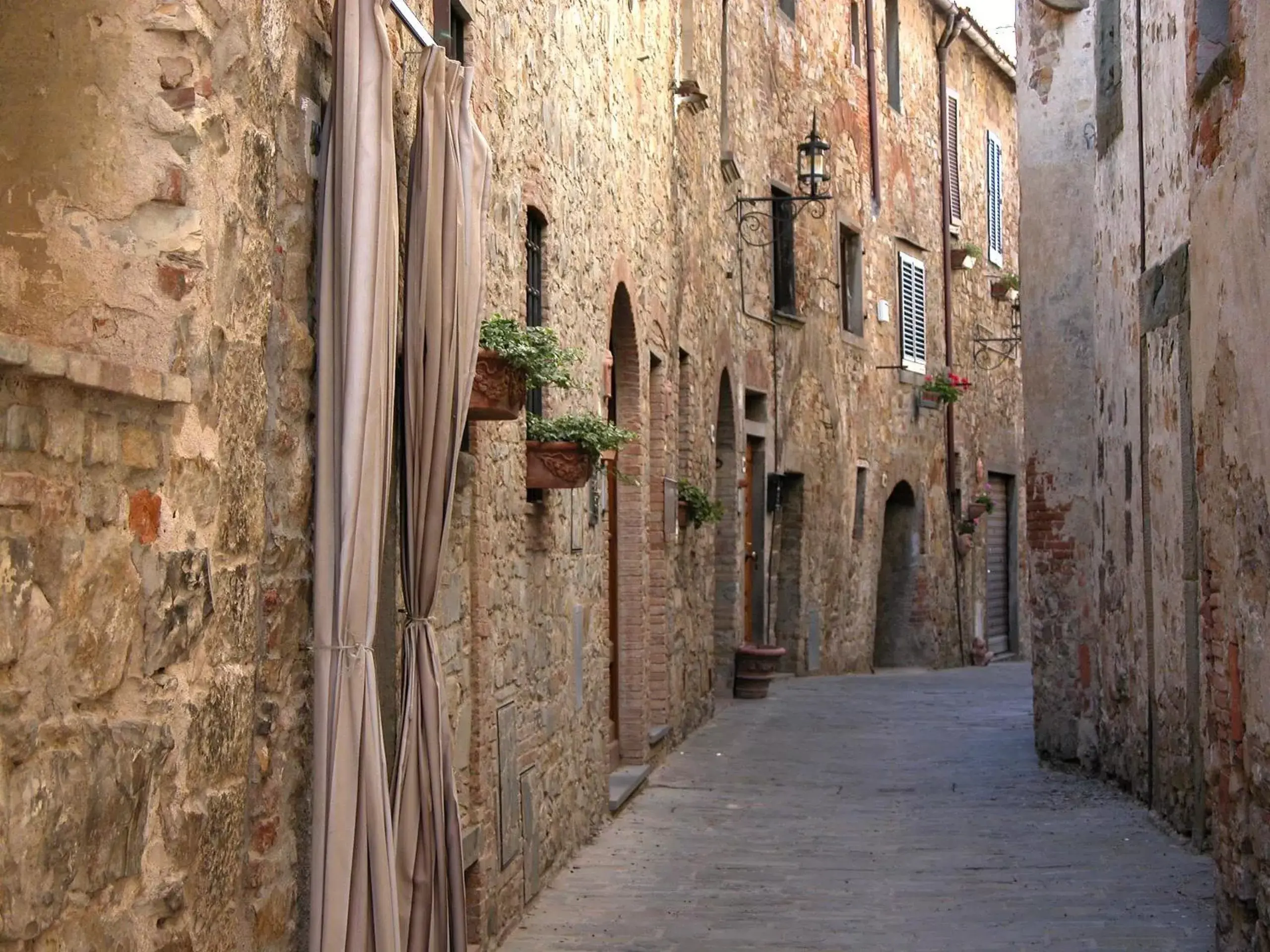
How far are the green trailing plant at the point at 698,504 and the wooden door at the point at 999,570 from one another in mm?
11310

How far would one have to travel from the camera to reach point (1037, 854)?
27.1 ft

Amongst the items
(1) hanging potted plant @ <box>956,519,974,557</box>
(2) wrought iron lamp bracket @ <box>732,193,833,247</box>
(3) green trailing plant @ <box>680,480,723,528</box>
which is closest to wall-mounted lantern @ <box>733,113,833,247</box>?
(2) wrought iron lamp bracket @ <box>732,193,833,247</box>

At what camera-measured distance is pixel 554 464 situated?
23.8 ft

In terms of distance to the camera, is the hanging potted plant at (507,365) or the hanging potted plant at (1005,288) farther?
the hanging potted plant at (1005,288)

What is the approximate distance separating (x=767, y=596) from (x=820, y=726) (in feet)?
11.2

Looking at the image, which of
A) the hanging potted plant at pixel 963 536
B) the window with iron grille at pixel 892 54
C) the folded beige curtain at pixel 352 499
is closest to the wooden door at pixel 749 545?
the hanging potted plant at pixel 963 536

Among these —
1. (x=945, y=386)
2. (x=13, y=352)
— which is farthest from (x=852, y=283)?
(x=13, y=352)

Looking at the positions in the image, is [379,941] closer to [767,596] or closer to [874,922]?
[874,922]

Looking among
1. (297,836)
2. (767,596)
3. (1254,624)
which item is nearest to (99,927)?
(297,836)

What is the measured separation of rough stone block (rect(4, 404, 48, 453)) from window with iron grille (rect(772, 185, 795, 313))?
1448cm

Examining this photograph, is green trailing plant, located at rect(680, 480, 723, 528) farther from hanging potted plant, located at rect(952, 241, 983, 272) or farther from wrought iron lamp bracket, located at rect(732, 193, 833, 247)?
hanging potted plant, located at rect(952, 241, 983, 272)

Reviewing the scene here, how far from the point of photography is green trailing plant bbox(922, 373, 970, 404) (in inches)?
829

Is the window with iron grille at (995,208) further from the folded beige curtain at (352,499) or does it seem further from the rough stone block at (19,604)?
the rough stone block at (19,604)

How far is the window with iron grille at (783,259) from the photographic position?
17.1 m
